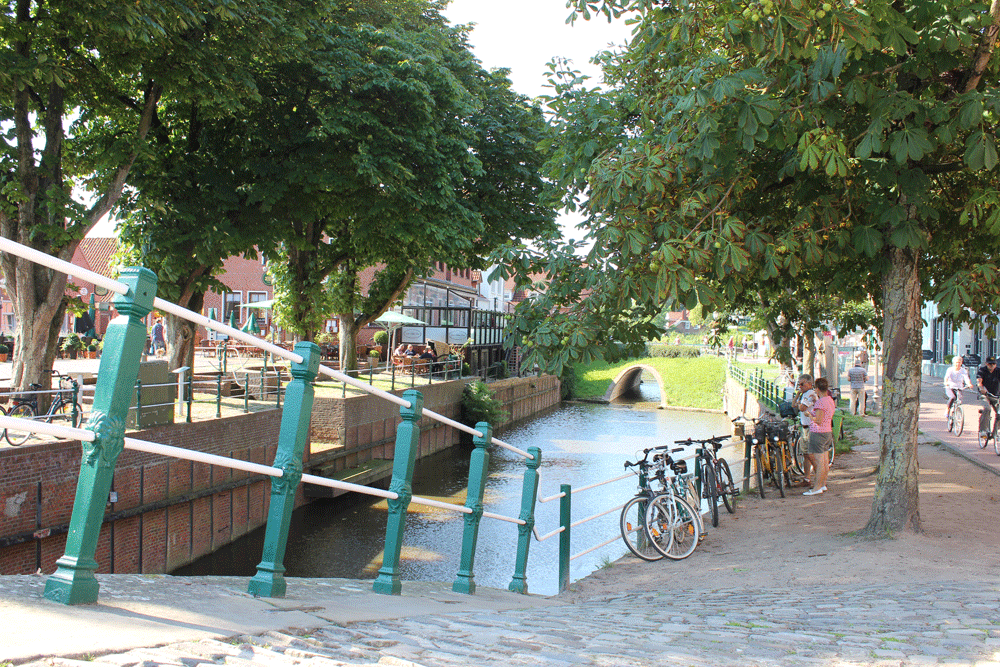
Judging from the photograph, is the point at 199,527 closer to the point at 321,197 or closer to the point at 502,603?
the point at 321,197

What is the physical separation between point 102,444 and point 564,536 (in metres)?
5.46

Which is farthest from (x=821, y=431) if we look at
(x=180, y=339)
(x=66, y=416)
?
(x=180, y=339)

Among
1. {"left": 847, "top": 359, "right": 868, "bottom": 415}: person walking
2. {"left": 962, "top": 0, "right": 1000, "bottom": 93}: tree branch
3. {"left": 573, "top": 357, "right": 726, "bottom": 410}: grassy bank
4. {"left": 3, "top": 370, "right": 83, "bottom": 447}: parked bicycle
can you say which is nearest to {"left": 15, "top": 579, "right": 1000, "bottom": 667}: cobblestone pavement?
{"left": 962, "top": 0, "right": 1000, "bottom": 93}: tree branch

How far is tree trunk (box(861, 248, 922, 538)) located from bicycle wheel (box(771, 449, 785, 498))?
3.99 meters

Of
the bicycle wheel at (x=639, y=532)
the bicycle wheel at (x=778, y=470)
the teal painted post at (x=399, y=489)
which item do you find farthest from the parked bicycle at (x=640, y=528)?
the teal painted post at (x=399, y=489)

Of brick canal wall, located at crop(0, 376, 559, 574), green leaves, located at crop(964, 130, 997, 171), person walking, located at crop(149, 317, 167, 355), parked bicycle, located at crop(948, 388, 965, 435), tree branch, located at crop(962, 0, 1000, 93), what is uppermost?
tree branch, located at crop(962, 0, 1000, 93)

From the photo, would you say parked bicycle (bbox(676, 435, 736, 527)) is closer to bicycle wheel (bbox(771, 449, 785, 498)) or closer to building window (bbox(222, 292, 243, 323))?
bicycle wheel (bbox(771, 449, 785, 498))

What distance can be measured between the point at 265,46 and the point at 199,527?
8.26 m

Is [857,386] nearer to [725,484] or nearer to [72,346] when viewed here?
[725,484]

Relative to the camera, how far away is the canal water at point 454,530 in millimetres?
13008

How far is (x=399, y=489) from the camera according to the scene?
3998 mm

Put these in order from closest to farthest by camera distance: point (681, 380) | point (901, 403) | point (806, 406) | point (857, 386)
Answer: point (901, 403), point (806, 406), point (857, 386), point (681, 380)

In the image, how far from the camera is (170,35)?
11586mm

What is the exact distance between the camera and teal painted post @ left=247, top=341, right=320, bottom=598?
2996 millimetres
